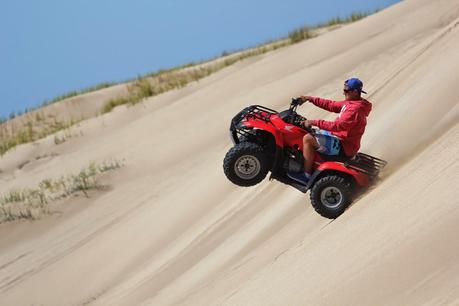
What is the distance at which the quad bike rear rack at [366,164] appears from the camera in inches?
312

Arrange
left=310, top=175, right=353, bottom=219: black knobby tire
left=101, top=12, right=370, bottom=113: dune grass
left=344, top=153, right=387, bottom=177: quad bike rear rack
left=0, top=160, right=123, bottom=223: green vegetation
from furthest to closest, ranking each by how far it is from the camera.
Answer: left=101, top=12, right=370, bottom=113: dune grass < left=0, top=160, right=123, bottom=223: green vegetation < left=344, top=153, right=387, bottom=177: quad bike rear rack < left=310, top=175, right=353, bottom=219: black knobby tire

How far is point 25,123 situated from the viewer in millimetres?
25125

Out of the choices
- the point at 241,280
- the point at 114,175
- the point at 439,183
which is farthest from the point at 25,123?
the point at 439,183

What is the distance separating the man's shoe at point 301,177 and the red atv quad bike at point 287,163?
0.10 feet

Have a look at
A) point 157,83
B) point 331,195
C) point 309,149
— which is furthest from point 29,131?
point 331,195

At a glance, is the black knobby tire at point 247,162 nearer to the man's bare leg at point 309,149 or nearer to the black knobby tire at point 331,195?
the man's bare leg at point 309,149

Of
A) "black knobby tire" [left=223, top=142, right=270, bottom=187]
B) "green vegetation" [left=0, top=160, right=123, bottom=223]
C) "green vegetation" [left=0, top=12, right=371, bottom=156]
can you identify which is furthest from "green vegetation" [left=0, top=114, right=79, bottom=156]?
"black knobby tire" [left=223, top=142, right=270, bottom=187]

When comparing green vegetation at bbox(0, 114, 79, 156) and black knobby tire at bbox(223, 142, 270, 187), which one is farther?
green vegetation at bbox(0, 114, 79, 156)

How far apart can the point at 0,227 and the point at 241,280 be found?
28.3 feet

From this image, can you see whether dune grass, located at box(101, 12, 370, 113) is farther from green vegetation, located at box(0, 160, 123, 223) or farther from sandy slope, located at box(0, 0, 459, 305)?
green vegetation, located at box(0, 160, 123, 223)

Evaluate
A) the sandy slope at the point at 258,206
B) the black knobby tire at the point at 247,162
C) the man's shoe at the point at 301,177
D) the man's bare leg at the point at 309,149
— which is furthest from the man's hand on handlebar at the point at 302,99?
the sandy slope at the point at 258,206

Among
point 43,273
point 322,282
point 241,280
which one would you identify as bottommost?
point 43,273

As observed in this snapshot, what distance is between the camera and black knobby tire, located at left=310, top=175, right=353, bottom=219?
767 cm

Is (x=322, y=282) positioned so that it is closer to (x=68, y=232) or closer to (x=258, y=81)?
(x=68, y=232)
